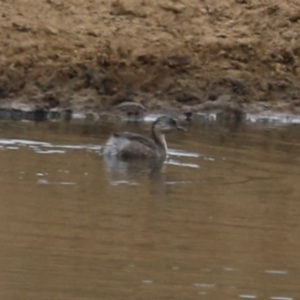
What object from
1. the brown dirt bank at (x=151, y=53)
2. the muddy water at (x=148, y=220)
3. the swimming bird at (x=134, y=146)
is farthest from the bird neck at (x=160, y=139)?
the brown dirt bank at (x=151, y=53)

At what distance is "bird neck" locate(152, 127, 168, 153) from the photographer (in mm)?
17078

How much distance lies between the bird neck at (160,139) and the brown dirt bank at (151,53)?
10.4 feet

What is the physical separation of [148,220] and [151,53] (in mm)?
9647

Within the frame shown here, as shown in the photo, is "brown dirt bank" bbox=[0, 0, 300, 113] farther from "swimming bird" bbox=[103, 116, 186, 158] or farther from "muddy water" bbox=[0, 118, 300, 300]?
"swimming bird" bbox=[103, 116, 186, 158]

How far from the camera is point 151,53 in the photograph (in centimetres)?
2212

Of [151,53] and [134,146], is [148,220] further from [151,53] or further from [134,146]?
[151,53]

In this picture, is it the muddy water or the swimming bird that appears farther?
the swimming bird

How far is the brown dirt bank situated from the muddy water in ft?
10.8

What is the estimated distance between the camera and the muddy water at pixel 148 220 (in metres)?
10.5

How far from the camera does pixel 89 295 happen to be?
10.1m

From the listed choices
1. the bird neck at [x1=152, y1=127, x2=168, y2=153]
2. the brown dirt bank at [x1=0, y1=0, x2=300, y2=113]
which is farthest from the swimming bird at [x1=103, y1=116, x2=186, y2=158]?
the brown dirt bank at [x1=0, y1=0, x2=300, y2=113]

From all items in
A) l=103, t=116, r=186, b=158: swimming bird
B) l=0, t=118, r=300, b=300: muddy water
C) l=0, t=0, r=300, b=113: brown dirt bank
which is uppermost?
l=0, t=0, r=300, b=113: brown dirt bank

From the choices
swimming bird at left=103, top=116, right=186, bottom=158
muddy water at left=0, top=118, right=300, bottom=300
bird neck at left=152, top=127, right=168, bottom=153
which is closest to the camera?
muddy water at left=0, top=118, right=300, bottom=300

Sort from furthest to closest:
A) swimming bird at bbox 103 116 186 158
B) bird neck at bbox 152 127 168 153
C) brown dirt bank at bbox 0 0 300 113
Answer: brown dirt bank at bbox 0 0 300 113 → bird neck at bbox 152 127 168 153 → swimming bird at bbox 103 116 186 158
